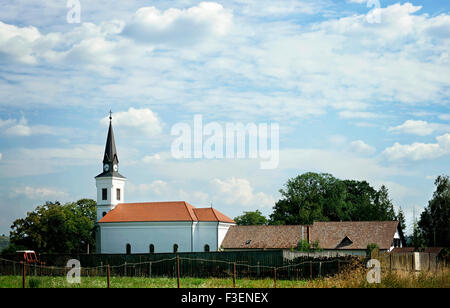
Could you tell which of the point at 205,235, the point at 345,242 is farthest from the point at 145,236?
the point at 345,242

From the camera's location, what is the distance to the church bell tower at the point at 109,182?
7244 centimetres

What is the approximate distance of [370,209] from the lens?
73.2 meters

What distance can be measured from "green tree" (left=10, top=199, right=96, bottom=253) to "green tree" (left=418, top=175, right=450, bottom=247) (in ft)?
141

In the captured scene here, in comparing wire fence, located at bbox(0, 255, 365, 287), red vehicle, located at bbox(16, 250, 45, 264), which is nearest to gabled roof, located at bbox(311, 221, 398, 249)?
wire fence, located at bbox(0, 255, 365, 287)

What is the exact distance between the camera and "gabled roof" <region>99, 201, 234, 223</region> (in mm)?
65000

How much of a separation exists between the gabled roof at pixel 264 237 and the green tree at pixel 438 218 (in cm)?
1648

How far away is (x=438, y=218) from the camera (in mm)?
63906

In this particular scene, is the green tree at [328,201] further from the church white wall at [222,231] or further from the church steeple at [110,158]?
the church steeple at [110,158]

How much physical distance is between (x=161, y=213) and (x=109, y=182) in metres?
10.6

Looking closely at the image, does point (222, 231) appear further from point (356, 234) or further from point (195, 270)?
point (195, 270)

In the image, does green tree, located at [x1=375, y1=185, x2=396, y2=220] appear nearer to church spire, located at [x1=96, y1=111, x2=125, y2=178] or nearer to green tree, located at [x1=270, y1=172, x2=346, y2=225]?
green tree, located at [x1=270, y1=172, x2=346, y2=225]
